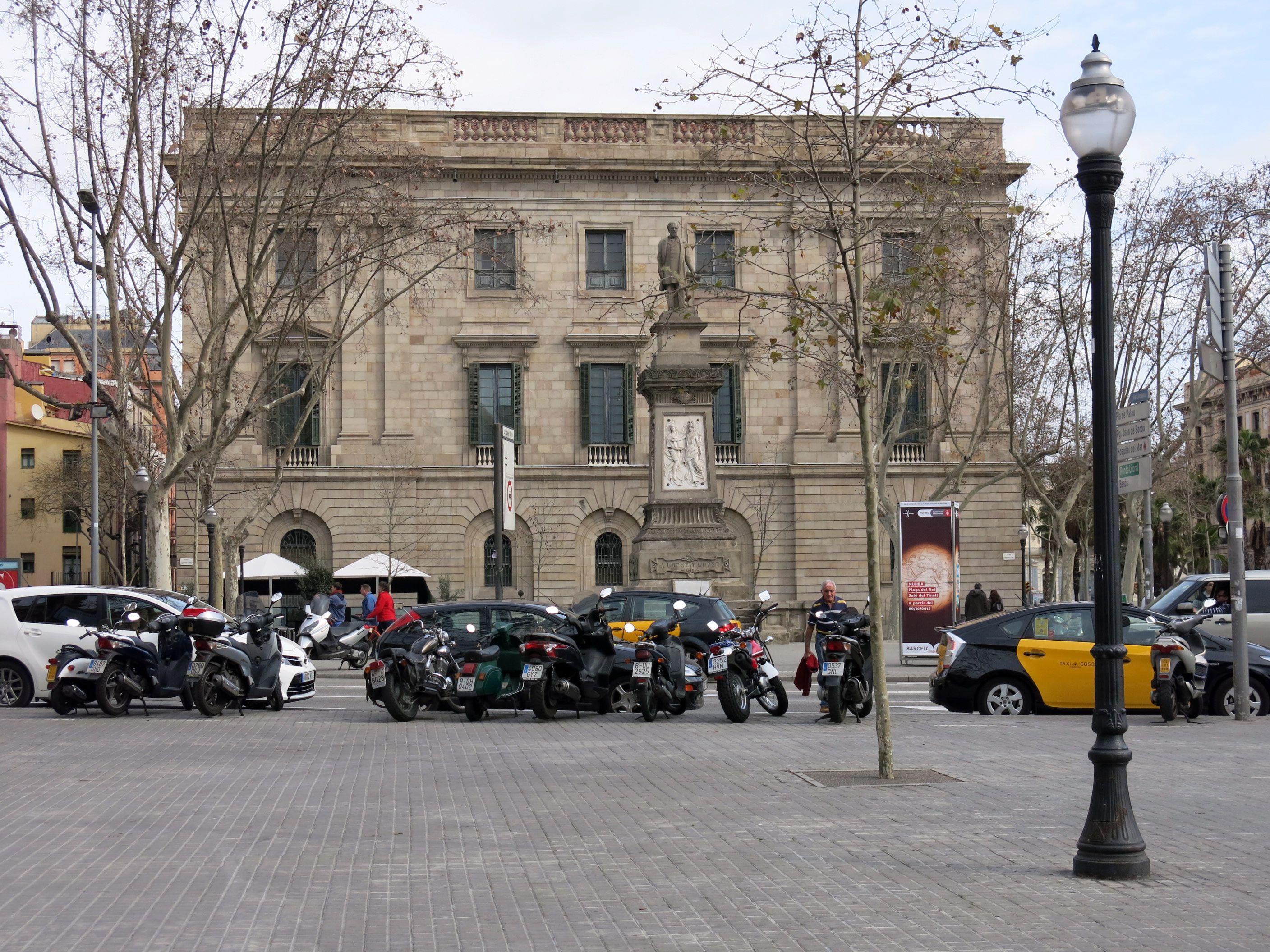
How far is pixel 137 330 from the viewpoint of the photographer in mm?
31156

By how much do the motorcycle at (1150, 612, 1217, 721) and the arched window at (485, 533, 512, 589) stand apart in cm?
3480

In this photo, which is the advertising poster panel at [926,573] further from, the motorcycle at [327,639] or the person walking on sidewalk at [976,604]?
the person walking on sidewalk at [976,604]

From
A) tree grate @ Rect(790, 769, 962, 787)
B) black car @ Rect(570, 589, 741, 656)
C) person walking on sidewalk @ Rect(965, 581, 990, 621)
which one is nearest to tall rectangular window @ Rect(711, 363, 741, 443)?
person walking on sidewalk @ Rect(965, 581, 990, 621)

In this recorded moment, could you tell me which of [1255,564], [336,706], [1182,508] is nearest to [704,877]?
[336,706]

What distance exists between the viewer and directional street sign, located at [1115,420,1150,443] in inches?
725

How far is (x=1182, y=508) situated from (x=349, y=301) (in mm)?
40927

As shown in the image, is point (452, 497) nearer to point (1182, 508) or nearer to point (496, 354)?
point (496, 354)

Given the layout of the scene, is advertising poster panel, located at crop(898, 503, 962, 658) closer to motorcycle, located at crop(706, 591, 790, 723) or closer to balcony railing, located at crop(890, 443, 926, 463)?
motorcycle, located at crop(706, 591, 790, 723)

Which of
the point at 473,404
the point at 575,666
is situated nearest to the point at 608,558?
the point at 473,404

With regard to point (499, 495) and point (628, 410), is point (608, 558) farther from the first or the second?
point (499, 495)

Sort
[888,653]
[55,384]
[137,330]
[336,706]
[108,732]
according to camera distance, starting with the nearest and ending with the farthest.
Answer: [108,732] → [336,706] → [137,330] → [888,653] → [55,384]

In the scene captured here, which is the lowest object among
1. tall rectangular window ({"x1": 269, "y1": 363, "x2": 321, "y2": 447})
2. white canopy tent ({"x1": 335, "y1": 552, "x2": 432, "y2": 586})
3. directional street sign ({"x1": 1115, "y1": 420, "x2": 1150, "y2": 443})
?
white canopy tent ({"x1": 335, "y1": 552, "x2": 432, "y2": 586})

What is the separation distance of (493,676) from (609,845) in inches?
330

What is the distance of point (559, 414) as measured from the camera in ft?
168
